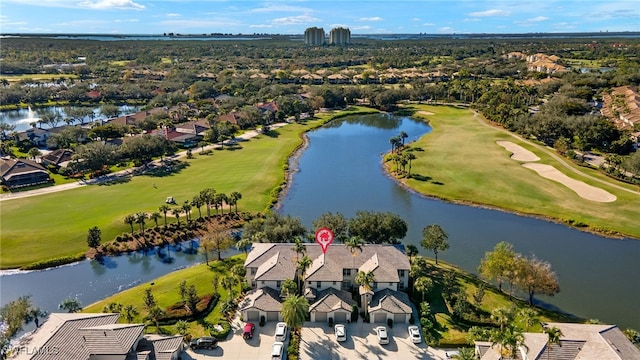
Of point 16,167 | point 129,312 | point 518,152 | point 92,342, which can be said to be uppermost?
point 16,167

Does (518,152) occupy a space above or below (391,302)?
above

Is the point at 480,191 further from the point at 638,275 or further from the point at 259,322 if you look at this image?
the point at 259,322

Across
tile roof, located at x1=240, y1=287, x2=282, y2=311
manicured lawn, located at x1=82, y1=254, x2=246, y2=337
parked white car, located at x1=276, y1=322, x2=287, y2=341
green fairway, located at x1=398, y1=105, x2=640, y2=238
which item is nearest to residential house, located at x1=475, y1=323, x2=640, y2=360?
parked white car, located at x1=276, y1=322, x2=287, y2=341

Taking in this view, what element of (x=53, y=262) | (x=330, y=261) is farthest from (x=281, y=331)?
(x=53, y=262)

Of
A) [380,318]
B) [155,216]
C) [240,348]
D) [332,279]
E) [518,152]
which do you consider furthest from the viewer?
[518,152]

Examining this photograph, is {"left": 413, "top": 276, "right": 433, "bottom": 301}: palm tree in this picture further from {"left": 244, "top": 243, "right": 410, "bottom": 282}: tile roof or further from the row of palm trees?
the row of palm trees

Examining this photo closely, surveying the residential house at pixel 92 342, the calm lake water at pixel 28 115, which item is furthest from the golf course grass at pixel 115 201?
the calm lake water at pixel 28 115

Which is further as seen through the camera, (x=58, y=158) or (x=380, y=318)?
(x=58, y=158)

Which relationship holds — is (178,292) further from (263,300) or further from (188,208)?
(188,208)
